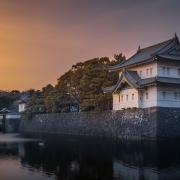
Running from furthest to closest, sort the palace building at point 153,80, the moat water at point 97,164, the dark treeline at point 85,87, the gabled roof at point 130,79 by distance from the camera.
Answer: the dark treeline at point 85,87, the gabled roof at point 130,79, the palace building at point 153,80, the moat water at point 97,164

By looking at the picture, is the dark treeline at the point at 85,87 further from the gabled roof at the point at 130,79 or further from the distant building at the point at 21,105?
the distant building at the point at 21,105

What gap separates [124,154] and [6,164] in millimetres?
7345

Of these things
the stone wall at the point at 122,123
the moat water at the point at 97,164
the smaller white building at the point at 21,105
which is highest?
the smaller white building at the point at 21,105

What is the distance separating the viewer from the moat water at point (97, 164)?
58.9 feet

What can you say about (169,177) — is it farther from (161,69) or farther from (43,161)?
(161,69)

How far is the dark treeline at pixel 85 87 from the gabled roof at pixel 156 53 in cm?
236

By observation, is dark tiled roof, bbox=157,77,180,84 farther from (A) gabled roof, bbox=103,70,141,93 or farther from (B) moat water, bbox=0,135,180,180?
(B) moat water, bbox=0,135,180,180

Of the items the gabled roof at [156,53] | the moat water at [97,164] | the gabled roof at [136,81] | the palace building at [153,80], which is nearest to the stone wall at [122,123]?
the palace building at [153,80]

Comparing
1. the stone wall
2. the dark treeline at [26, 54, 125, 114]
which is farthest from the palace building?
the dark treeline at [26, 54, 125, 114]

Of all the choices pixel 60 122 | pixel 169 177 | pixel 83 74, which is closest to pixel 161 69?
pixel 83 74

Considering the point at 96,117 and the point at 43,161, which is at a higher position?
the point at 96,117

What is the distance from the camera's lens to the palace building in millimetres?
36656

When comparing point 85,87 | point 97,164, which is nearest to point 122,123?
point 85,87

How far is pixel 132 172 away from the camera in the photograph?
18781 millimetres
